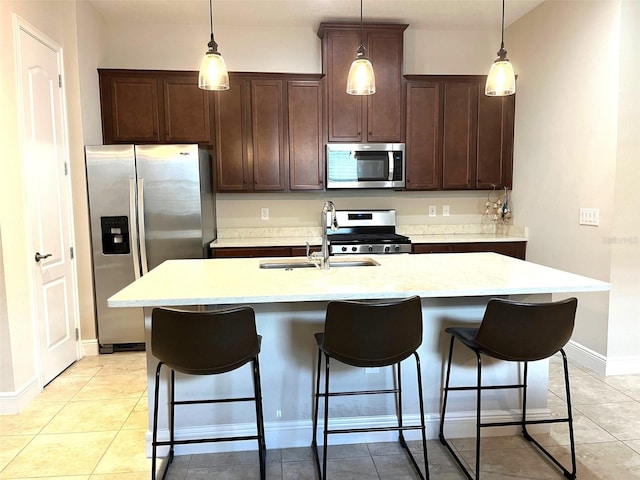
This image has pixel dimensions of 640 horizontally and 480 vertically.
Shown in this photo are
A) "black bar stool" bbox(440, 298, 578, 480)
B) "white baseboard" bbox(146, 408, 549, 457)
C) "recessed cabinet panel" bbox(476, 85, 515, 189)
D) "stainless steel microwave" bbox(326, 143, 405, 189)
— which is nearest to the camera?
"black bar stool" bbox(440, 298, 578, 480)

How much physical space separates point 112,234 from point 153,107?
3.92ft

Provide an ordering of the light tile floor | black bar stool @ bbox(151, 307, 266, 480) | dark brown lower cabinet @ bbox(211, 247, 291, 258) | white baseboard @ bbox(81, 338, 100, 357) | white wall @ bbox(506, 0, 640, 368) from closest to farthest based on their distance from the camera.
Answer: black bar stool @ bbox(151, 307, 266, 480) < the light tile floor < white wall @ bbox(506, 0, 640, 368) < white baseboard @ bbox(81, 338, 100, 357) < dark brown lower cabinet @ bbox(211, 247, 291, 258)

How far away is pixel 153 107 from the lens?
393cm

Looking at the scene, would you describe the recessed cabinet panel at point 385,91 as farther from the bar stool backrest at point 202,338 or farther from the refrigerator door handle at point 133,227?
the bar stool backrest at point 202,338

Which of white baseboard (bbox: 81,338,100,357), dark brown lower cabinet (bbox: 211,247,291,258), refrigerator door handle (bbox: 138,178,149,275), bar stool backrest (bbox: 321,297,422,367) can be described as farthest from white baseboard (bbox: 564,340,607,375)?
white baseboard (bbox: 81,338,100,357)

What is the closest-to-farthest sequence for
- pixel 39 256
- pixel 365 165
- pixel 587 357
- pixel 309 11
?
pixel 39 256, pixel 587 357, pixel 309 11, pixel 365 165

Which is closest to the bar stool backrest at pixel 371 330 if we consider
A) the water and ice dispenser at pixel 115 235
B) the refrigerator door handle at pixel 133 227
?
the refrigerator door handle at pixel 133 227

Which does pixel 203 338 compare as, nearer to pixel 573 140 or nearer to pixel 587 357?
pixel 587 357

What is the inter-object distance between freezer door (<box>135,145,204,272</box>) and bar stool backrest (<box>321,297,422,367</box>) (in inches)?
84.5

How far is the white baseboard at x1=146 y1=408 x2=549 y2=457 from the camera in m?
2.23

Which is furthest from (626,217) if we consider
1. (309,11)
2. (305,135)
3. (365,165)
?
(309,11)

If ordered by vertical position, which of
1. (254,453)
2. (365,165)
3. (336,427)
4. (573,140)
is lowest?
(254,453)

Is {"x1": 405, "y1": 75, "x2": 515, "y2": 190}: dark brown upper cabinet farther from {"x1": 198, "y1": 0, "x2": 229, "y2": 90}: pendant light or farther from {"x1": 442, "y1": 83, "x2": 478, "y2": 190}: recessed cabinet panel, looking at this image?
{"x1": 198, "y1": 0, "x2": 229, "y2": 90}: pendant light

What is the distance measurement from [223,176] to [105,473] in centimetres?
260
